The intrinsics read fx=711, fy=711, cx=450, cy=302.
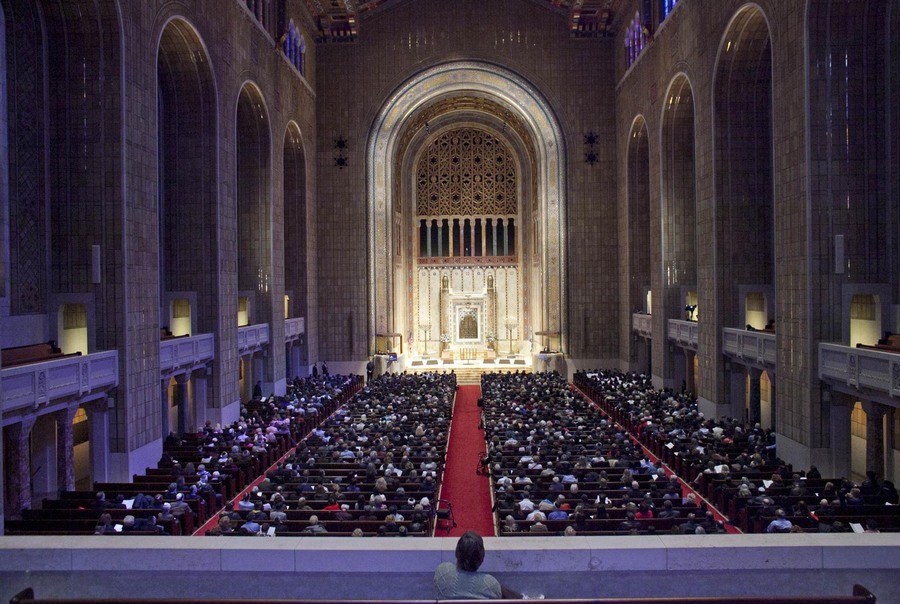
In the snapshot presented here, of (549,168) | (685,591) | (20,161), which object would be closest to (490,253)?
(549,168)

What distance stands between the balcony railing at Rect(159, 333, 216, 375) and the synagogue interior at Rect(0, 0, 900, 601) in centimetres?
10

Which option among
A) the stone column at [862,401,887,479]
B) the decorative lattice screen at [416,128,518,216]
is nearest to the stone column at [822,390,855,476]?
the stone column at [862,401,887,479]

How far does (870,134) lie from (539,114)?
23.7m

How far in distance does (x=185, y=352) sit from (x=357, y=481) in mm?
8691

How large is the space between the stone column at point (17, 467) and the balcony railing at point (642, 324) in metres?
24.6

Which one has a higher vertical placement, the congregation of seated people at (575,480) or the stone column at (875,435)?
the stone column at (875,435)

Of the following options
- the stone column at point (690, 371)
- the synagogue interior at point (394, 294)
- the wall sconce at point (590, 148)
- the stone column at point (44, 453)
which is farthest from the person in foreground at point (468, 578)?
the wall sconce at point (590, 148)

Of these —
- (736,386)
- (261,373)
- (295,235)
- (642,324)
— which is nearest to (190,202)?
(261,373)

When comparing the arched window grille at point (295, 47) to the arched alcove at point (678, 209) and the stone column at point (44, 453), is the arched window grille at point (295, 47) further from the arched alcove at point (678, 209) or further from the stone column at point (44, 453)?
the stone column at point (44, 453)

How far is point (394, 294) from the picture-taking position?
42625 mm

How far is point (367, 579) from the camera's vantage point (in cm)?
452

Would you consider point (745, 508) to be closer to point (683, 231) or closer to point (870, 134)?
point (870, 134)

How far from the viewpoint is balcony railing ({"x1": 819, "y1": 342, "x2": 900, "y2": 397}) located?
13.9 metres

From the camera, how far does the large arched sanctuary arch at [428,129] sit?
38.7m
